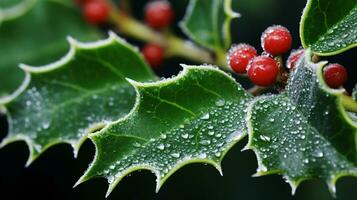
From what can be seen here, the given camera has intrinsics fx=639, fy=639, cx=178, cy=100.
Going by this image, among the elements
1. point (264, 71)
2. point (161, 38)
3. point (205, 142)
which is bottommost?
point (205, 142)

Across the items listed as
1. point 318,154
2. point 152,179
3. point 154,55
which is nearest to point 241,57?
point 318,154

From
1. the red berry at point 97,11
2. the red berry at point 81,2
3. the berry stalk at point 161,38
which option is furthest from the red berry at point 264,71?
the red berry at point 81,2

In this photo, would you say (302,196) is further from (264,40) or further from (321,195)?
(264,40)

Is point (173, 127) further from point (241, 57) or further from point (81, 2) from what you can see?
point (81, 2)

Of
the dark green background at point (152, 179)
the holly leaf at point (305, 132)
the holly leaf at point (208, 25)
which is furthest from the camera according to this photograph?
the dark green background at point (152, 179)

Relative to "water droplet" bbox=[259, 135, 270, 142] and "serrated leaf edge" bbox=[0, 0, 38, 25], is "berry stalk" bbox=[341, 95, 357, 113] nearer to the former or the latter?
"water droplet" bbox=[259, 135, 270, 142]

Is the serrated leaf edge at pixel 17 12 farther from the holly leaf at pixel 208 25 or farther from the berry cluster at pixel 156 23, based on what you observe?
the holly leaf at pixel 208 25

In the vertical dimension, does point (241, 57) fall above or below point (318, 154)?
above

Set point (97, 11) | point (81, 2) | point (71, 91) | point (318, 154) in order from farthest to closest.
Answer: point (81, 2)
point (97, 11)
point (71, 91)
point (318, 154)
